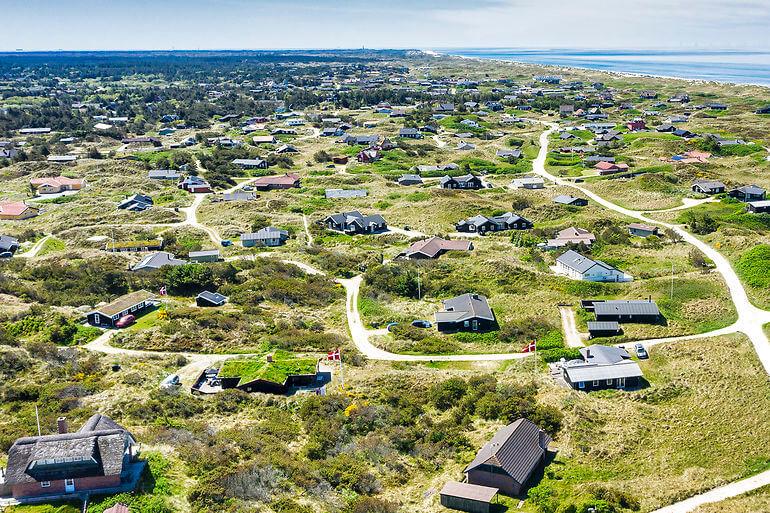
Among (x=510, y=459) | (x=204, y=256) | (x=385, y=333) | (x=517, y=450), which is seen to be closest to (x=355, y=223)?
(x=204, y=256)

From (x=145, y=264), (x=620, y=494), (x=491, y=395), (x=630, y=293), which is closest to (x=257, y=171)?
(x=145, y=264)

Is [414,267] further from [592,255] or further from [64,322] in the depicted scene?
[64,322]

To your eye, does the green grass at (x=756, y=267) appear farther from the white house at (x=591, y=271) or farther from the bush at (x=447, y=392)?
the bush at (x=447, y=392)

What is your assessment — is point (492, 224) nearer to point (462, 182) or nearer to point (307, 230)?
point (462, 182)

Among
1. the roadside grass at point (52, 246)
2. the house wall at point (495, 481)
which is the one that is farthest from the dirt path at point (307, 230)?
the house wall at point (495, 481)

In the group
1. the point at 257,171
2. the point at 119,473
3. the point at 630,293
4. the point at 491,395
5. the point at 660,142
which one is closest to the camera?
the point at 119,473
